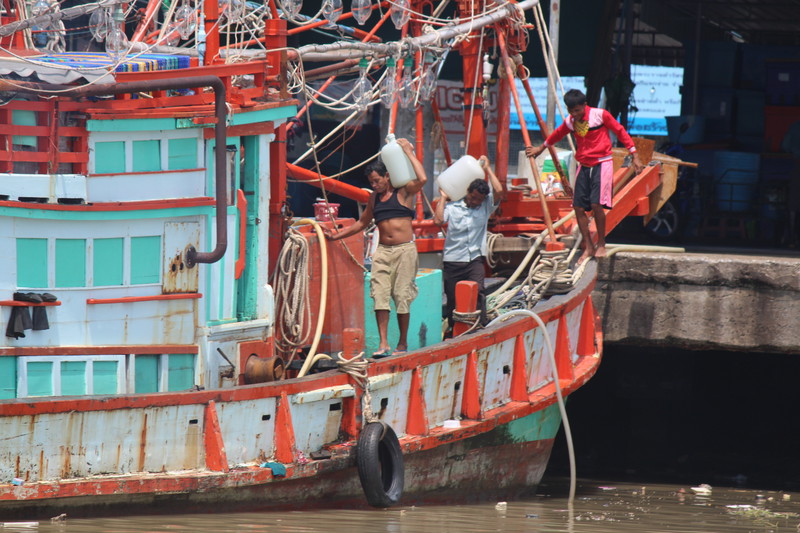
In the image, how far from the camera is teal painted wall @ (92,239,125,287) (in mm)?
6699

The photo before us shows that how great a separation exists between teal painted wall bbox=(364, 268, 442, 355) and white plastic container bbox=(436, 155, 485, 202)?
729mm

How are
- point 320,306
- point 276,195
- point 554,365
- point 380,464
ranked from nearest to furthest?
point 380,464
point 320,306
point 276,195
point 554,365

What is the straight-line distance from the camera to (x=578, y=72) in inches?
688

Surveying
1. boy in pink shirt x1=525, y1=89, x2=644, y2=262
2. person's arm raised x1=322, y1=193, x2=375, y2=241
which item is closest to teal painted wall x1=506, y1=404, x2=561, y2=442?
boy in pink shirt x1=525, y1=89, x2=644, y2=262

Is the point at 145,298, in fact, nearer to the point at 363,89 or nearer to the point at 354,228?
the point at 354,228

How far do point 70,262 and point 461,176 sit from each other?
3495 millimetres

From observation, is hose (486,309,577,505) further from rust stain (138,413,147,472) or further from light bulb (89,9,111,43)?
light bulb (89,9,111,43)

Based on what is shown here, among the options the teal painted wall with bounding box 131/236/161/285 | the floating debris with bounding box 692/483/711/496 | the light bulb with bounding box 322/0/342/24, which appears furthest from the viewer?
the floating debris with bounding box 692/483/711/496

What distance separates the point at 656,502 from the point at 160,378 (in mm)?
4133

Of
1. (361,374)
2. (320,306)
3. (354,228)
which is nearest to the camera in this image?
(361,374)

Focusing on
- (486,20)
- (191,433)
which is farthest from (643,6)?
(191,433)

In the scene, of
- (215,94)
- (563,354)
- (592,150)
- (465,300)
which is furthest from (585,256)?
(215,94)

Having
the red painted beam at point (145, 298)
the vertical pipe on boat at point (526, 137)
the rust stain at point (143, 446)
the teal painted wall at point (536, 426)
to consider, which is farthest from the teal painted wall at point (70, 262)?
the vertical pipe on boat at point (526, 137)

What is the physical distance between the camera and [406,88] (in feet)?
30.6
